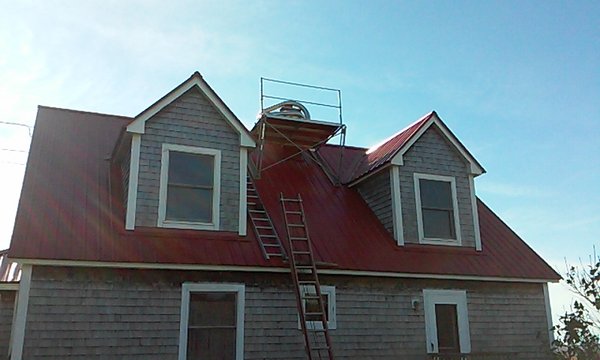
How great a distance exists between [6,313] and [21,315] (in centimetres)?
122

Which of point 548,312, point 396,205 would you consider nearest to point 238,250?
point 396,205

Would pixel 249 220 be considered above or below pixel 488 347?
above

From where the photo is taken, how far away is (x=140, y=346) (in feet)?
31.9

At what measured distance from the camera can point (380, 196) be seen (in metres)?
13.8

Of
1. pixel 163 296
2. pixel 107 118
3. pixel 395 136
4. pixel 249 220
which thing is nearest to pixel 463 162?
pixel 395 136

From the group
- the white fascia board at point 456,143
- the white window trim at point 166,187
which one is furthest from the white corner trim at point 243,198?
the white fascia board at point 456,143

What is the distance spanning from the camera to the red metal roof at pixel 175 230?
10.1 metres

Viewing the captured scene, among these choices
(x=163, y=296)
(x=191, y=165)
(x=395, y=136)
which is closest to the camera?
(x=163, y=296)

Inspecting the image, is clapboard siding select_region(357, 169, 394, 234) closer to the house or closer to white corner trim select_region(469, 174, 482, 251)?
the house

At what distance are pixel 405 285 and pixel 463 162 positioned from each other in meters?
3.82

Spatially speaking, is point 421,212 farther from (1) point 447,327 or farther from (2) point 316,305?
(2) point 316,305

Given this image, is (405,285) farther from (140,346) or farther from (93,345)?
(93,345)

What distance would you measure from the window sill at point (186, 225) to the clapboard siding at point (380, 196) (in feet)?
14.1

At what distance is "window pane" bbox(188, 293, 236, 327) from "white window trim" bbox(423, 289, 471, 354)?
422cm
